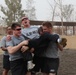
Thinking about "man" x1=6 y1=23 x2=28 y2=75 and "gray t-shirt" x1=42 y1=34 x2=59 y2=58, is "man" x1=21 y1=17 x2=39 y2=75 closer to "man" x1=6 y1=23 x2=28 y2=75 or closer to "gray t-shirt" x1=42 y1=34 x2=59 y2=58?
"man" x1=6 y1=23 x2=28 y2=75

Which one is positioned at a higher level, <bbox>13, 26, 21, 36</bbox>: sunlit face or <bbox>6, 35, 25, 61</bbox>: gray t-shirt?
<bbox>13, 26, 21, 36</bbox>: sunlit face

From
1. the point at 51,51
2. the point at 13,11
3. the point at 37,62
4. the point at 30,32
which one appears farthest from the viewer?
the point at 13,11

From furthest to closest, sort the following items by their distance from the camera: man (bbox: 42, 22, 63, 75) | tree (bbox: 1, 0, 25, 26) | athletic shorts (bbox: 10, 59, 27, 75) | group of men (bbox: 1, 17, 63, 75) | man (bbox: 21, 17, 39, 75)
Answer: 1. tree (bbox: 1, 0, 25, 26)
2. man (bbox: 21, 17, 39, 75)
3. athletic shorts (bbox: 10, 59, 27, 75)
4. man (bbox: 42, 22, 63, 75)
5. group of men (bbox: 1, 17, 63, 75)

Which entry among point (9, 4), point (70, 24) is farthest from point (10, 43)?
point (9, 4)

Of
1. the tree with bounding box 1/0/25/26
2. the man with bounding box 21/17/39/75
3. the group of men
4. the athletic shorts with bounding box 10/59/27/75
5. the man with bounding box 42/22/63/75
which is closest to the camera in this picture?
the group of men

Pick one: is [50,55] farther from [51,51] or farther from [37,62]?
[37,62]

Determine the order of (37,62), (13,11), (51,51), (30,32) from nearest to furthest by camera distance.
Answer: (51,51) < (37,62) < (30,32) < (13,11)

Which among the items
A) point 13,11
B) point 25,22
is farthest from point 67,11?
point 25,22

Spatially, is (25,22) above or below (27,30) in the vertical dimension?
above

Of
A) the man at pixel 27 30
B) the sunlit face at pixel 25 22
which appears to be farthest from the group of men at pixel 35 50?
the sunlit face at pixel 25 22

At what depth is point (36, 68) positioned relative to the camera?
569 cm

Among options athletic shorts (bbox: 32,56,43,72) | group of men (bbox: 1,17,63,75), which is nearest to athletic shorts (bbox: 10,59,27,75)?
group of men (bbox: 1,17,63,75)

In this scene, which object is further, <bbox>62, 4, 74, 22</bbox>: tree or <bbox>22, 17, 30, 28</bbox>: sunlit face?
<bbox>62, 4, 74, 22</bbox>: tree

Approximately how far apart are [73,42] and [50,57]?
1899cm
